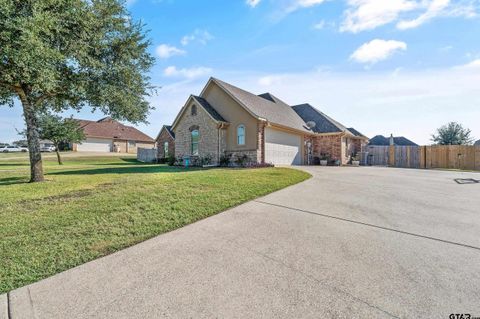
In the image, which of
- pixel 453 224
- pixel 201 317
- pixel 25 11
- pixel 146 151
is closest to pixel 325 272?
pixel 201 317

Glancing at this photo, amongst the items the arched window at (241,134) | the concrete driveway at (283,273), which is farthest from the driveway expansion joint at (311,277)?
the arched window at (241,134)

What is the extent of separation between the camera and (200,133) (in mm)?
18828

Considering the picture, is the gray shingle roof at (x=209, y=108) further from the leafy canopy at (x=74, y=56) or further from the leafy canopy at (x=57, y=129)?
the leafy canopy at (x=57, y=129)

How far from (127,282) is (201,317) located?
4.10ft

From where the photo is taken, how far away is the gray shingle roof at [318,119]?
21606mm

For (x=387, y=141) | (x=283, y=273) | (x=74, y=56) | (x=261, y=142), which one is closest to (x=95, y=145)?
(x=261, y=142)

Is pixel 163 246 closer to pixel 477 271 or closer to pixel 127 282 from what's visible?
pixel 127 282

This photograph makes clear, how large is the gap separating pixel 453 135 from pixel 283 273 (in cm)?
3848

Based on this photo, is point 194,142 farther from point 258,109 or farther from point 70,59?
point 70,59

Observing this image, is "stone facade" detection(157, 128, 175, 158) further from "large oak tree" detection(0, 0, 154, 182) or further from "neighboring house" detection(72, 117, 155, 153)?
"neighboring house" detection(72, 117, 155, 153)

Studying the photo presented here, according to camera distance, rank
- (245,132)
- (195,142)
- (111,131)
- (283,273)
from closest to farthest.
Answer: (283,273) → (245,132) → (195,142) → (111,131)

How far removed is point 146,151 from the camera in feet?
104

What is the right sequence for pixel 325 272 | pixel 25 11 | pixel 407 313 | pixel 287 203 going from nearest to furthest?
pixel 407 313 < pixel 325 272 < pixel 287 203 < pixel 25 11

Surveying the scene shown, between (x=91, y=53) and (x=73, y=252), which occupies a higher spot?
(x=91, y=53)
